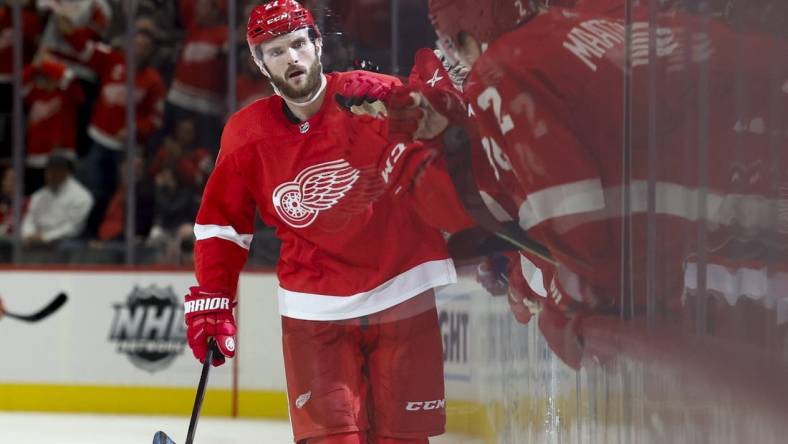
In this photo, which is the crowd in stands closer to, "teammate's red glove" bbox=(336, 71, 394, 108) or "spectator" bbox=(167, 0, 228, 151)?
"spectator" bbox=(167, 0, 228, 151)

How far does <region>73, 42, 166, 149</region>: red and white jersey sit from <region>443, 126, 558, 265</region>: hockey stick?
4688 millimetres

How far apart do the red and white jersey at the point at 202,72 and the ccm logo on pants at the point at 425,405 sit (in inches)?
157

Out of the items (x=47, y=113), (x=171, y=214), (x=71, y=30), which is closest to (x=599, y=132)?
(x=171, y=214)

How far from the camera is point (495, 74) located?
1678 millimetres

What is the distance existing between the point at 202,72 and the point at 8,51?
122 centimetres

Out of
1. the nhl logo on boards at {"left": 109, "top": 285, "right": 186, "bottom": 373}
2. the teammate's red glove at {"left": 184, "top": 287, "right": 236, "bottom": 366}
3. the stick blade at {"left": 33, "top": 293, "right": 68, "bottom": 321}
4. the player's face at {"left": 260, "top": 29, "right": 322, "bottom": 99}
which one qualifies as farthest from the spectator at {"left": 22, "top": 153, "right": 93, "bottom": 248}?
the player's face at {"left": 260, "top": 29, "right": 322, "bottom": 99}

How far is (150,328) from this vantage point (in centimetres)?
620

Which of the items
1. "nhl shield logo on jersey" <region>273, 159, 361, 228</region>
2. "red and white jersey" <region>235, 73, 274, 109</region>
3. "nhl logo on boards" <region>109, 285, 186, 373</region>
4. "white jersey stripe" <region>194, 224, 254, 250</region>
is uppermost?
"red and white jersey" <region>235, 73, 274, 109</region>

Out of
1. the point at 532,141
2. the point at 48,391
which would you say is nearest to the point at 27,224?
the point at 48,391

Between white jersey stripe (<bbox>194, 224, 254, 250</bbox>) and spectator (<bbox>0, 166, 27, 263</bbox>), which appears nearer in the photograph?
white jersey stripe (<bbox>194, 224, 254, 250</bbox>)

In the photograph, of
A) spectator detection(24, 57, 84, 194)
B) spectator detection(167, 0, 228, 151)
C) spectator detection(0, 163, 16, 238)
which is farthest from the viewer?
spectator detection(24, 57, 84, 194)

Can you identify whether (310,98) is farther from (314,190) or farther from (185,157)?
(185,157)

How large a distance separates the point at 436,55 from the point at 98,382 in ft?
15.0

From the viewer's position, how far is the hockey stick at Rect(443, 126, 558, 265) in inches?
70.7
